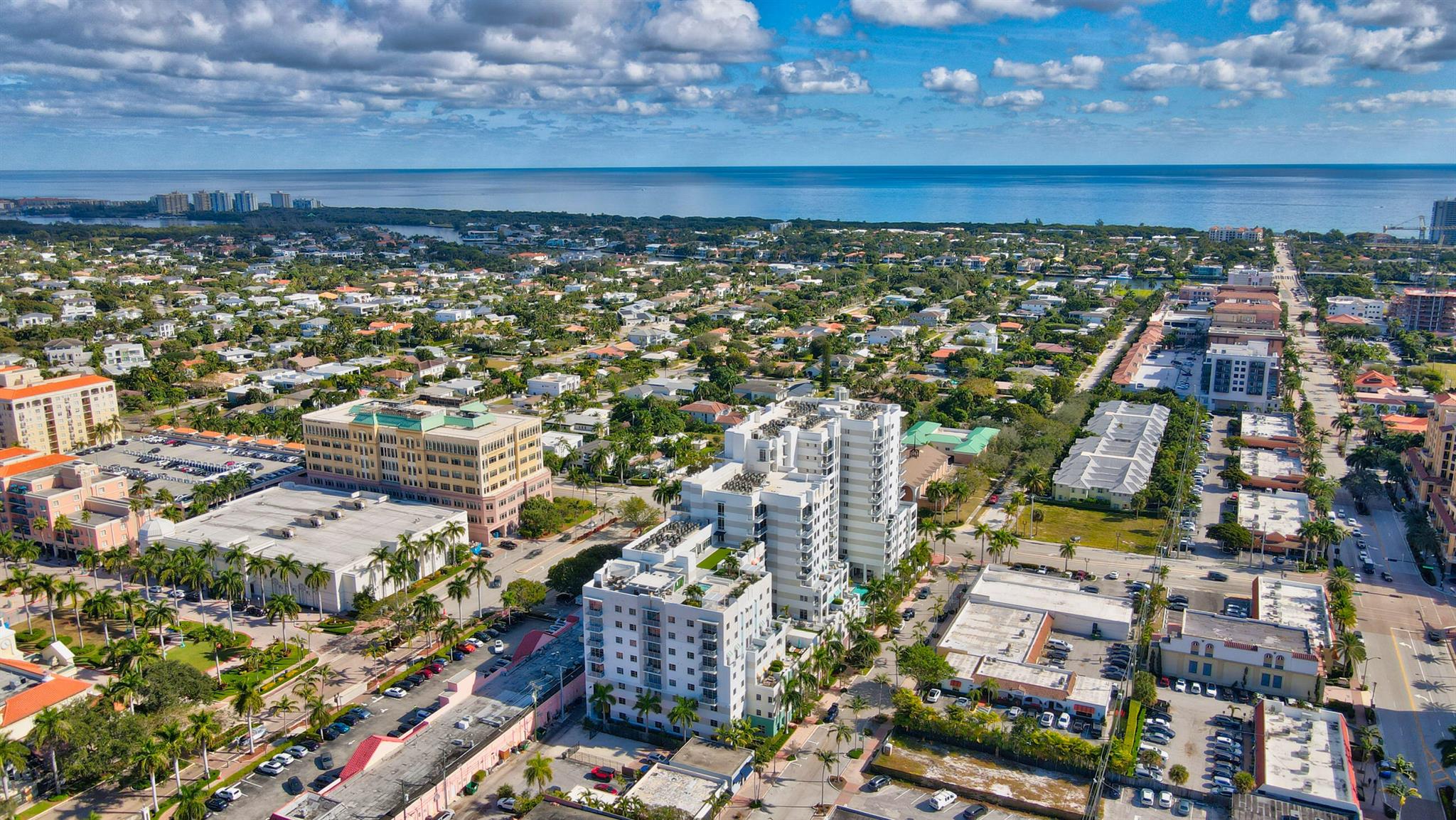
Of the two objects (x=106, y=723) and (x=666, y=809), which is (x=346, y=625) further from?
(x=666, y=809)

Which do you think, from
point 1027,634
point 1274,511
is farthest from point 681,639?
point 1274,511

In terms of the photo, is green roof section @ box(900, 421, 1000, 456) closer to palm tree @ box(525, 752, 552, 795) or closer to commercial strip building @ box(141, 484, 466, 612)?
commercial strip building @ box(141, 484, 466, 612)

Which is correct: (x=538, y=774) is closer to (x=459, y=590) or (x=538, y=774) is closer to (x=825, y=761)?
(x=825, y=761)

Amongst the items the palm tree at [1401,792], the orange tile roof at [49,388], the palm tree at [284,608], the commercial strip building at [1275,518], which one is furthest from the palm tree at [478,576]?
the commercial strip building at [1275,518]

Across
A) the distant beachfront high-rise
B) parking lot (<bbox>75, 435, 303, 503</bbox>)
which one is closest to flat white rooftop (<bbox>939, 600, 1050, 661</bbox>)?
parking lot (<bbox>75, 435, 303, 503</bbox>)

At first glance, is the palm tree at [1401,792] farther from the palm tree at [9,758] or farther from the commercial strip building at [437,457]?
the palm tree at [9,758]

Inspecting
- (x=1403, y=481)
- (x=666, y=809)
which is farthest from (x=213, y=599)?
(x=1403, y=481)

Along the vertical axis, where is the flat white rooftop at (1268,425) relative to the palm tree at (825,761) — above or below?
above
